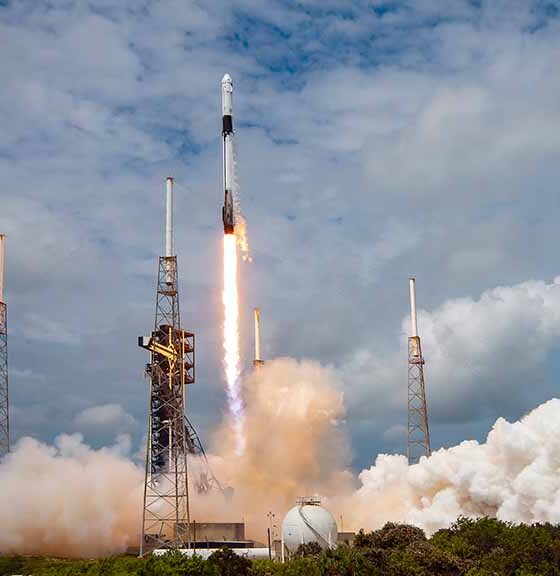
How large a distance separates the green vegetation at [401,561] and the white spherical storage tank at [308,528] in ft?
25.6

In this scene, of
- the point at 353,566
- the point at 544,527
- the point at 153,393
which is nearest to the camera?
the point at 353,566

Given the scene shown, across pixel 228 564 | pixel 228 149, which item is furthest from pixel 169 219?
pixel 228 564

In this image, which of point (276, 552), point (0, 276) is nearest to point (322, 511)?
point (276, 552)

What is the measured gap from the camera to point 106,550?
109625mm

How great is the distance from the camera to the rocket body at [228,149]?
319 feet

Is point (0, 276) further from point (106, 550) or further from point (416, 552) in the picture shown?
point (416, 552)

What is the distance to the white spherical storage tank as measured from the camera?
87.2 m

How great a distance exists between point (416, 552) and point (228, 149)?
48573mm

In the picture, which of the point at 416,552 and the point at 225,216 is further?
the point at 225,216

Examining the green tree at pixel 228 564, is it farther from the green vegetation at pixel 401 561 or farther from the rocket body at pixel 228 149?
the rocket body at pixel 228 149

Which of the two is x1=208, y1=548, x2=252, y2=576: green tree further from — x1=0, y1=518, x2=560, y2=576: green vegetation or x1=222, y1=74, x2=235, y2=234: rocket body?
x1=222, y1=74, x2=235, y2=234: rocket body

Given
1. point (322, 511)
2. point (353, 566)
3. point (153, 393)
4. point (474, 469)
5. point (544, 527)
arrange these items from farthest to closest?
point (153, 393), point (474, 469), point (322, 511), point (544, 527), point (353, 566)

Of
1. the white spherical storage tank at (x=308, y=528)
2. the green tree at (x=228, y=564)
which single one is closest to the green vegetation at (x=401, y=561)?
the green tree at (x=228, y=564)

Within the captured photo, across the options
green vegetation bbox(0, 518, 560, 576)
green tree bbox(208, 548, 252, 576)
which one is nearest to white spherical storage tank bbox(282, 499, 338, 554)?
green vegetation bbox(0, 518, 560, 576)
